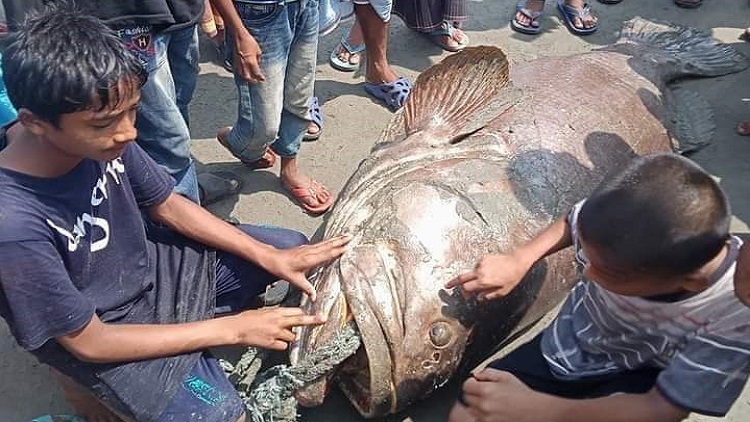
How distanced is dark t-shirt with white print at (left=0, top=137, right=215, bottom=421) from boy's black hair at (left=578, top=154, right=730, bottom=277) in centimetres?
152

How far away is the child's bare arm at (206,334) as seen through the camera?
2688 mm

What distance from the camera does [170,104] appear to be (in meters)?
3.31

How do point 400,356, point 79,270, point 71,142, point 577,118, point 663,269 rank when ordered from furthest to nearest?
point 577,118 < point 400,356 < point 79,270 < point 71,142 < point 663,269

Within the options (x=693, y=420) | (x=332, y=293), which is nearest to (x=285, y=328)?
(x=332, y=293)

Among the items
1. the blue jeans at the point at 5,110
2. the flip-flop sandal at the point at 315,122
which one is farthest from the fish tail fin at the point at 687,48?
the blue jeans at the point at 5,110

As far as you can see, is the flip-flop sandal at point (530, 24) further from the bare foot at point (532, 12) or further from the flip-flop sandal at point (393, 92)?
the flip-flop sandal at point (393, 92)

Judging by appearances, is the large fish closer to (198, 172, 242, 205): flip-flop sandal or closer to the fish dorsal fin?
the fish dorsal fin

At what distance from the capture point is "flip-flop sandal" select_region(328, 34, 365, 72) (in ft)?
17.3

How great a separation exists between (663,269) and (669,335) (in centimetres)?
40

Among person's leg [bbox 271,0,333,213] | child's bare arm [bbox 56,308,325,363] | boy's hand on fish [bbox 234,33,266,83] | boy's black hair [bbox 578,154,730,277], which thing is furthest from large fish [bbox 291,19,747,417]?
boy's black hair [bbox 578,154,730,277]

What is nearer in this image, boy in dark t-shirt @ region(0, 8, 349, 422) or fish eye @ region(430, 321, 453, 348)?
boy in dark t-shirt @ region(0, 8, 349, 422)

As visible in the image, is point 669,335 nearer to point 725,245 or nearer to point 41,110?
point 725,245

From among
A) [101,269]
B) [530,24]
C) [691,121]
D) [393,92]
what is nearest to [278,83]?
[393,92]

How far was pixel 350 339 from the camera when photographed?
9.16ft
